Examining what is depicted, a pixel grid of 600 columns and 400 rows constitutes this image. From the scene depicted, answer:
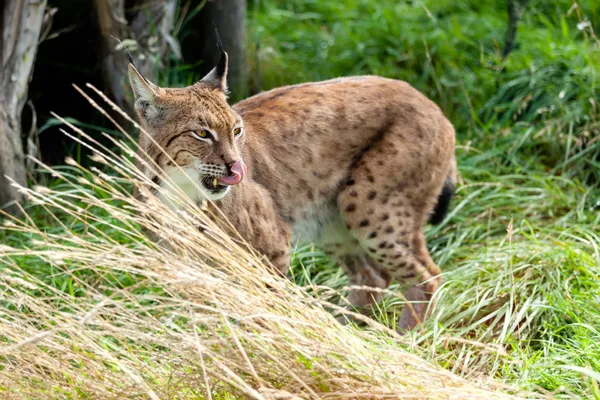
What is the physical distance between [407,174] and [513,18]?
2649mm

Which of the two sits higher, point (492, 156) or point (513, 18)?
point (513, 18)

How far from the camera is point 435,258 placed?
19.0 ft

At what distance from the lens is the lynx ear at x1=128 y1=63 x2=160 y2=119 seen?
4.32 meters

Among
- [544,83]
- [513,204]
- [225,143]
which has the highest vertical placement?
[225,143]

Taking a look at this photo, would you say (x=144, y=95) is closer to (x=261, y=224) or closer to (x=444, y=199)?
(x=261, y=224)

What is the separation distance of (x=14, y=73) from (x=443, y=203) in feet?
9.42

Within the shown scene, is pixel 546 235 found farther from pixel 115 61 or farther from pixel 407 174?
pixel 115 61

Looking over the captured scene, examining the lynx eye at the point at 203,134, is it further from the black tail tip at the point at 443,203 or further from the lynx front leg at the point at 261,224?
the black tail tip at the point at 443,203

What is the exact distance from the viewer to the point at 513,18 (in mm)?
7148

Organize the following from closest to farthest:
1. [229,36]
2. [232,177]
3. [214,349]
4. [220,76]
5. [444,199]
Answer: [214,349] → [232,177] → [220,76] → [444,199] → [229,36]

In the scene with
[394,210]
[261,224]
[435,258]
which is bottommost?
[435,258]

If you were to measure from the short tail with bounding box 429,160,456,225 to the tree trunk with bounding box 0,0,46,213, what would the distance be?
2702mm

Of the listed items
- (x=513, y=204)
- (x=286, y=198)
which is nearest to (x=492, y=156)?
(x=513, y=204)

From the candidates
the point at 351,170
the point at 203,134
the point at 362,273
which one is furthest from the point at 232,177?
the point at 362,273
